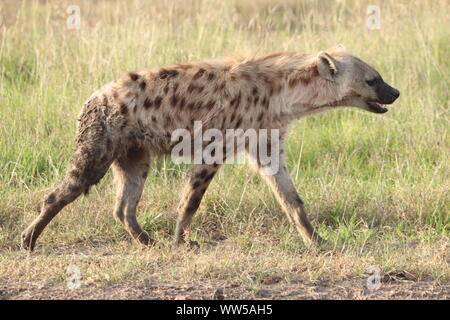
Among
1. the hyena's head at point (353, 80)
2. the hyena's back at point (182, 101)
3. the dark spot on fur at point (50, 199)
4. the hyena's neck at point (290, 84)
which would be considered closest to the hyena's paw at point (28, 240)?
the dark spot on fur at point (50, 199)

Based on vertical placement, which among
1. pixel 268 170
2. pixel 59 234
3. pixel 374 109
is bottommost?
pixel 59 234

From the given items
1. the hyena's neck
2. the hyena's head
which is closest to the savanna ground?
the hyena's neck

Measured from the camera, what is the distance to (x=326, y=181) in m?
5.20

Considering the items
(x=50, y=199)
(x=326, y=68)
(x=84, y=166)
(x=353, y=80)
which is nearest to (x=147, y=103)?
(x=84, y=166)

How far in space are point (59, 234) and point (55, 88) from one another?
5.17 feet

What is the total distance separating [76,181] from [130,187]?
1.14 feet

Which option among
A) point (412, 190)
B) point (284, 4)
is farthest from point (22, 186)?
point (284, 4)

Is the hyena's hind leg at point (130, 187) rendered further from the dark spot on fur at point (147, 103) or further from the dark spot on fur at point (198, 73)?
the dark spot on fur at point (198, 73)

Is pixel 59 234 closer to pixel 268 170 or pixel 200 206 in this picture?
pixel 200 206

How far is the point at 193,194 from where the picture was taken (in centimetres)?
443

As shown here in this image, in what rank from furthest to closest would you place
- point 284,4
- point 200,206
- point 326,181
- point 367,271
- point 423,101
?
point 284,4
point 423,101
point 326,181
point 200,206
point 367,271

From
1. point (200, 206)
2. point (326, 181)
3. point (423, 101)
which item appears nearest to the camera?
point (200, 206)

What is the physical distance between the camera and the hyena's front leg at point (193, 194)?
4418 millimetres

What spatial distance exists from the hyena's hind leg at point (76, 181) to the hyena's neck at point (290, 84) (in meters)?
0.78
